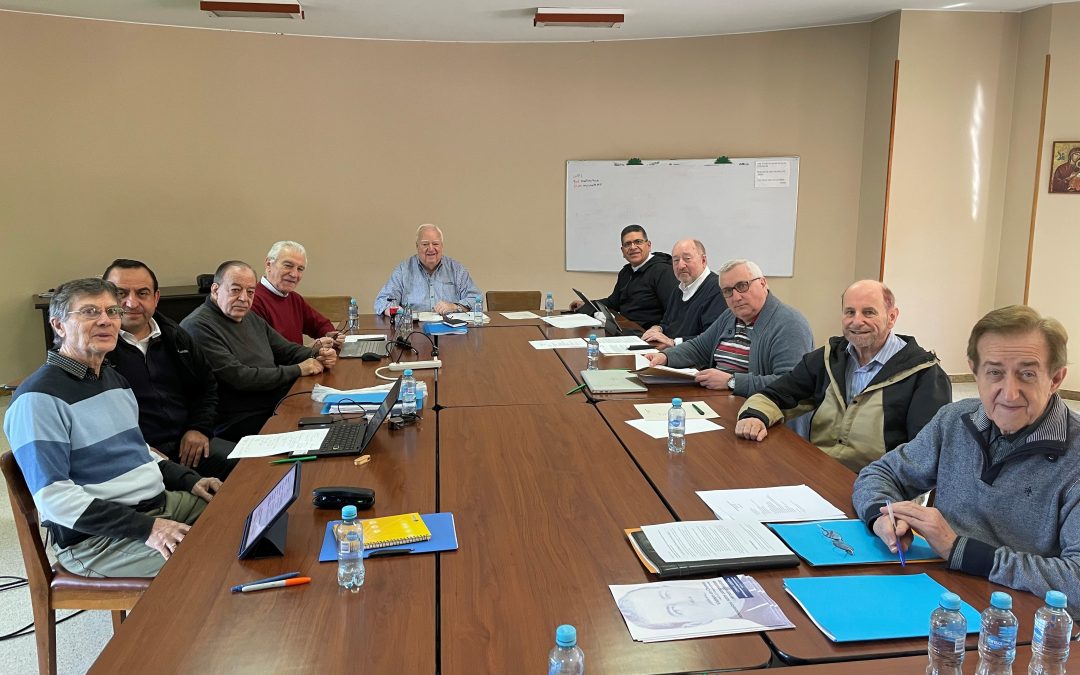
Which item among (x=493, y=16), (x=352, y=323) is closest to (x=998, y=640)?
(x=352, y=323)

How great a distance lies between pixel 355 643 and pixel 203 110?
6051mm

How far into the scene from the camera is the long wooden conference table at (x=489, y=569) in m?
1.30

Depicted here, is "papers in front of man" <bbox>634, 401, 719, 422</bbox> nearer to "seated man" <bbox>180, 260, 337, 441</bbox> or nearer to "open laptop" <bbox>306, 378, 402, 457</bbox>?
"open laptop" <bbox>306, 378, 402, 457</bbox>

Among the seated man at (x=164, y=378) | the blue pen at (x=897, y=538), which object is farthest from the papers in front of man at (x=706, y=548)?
the seated man at (x=164, y=378)

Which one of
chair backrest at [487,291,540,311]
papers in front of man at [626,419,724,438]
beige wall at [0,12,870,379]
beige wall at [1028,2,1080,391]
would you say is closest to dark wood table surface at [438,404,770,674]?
papers in front of man at [626,419,724,438]

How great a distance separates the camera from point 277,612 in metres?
1.44

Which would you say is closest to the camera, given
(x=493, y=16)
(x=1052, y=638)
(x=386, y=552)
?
(x=1052, y=638)

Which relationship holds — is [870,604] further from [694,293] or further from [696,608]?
[694,293]

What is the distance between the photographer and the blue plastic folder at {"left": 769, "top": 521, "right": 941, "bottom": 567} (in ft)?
5.31

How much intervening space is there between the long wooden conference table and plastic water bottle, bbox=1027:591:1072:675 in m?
0.08

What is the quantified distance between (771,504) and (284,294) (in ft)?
10.6

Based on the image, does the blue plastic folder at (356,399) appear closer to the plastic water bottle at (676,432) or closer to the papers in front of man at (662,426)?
the papers in front of man at (662,426)

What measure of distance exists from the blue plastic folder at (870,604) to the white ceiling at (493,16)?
4725mm

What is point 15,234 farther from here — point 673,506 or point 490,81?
point 673,506
